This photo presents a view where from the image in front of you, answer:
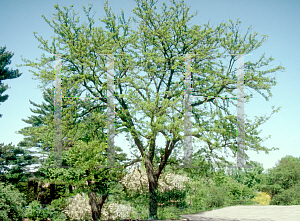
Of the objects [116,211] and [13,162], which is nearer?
[116,211]

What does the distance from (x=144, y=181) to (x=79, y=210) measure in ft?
13.6

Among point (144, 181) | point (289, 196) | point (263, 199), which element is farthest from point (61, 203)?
point (289, 196)

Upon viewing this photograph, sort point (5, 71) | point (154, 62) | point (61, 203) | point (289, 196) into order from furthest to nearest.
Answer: point (5, 71) < point (289, 196) < point (61, 203) < point (154, 62)

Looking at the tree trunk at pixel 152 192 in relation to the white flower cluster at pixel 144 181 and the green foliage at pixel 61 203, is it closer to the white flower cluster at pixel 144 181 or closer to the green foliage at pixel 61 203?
the white flower cluster at pixel 144 181

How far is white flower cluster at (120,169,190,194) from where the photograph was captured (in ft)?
45.4

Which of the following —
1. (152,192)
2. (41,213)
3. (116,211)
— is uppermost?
(152,192)

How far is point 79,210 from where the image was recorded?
627 inches

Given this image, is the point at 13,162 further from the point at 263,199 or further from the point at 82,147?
the point at 263,199

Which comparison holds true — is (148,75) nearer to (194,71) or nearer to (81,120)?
(194,71)

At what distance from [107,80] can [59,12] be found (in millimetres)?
3788

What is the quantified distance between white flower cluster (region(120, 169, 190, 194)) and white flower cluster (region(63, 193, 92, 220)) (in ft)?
11.1

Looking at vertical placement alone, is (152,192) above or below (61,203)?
above

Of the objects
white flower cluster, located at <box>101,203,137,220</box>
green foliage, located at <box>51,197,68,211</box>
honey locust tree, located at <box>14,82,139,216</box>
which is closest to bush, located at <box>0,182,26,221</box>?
honey locust tree, located at <box>14,82,139,216</box>

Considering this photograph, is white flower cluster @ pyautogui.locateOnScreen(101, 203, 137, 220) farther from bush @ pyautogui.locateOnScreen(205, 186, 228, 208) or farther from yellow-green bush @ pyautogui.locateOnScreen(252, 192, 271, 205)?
yellow-green bush @ pyautogui.locateOnScreen(252, 192, 271, 205)
